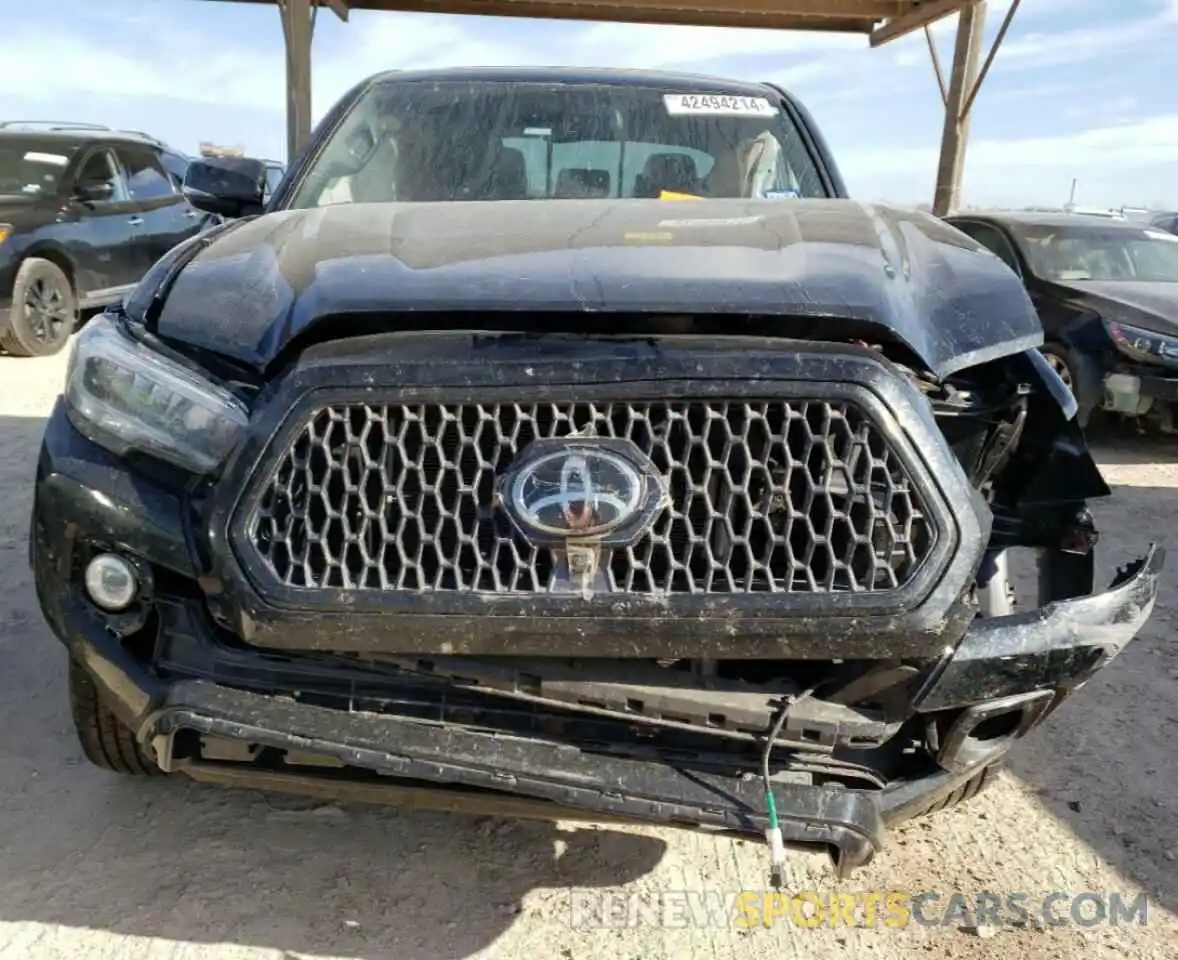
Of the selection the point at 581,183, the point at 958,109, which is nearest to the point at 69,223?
the point at 581,183

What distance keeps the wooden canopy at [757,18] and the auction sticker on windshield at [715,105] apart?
29.1 ft

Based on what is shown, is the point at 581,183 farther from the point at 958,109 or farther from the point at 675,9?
the point at 958,109

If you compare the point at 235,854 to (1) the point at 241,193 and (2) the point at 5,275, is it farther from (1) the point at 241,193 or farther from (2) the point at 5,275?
(2) the point at 5,275

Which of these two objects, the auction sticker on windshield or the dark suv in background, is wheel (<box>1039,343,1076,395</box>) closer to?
the auction sticker on windshield

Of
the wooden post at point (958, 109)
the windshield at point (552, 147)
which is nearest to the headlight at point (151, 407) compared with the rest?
the windshield at point (552, 147)

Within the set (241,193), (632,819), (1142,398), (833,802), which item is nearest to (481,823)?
(632,819)

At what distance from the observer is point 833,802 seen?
5.87ft

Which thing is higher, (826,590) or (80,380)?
(80,380)

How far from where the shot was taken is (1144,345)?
6695 mm

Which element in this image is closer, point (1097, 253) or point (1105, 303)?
point (1105, 303)

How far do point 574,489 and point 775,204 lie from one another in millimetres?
1505

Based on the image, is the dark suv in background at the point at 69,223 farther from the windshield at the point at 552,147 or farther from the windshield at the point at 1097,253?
the windshield at the point at 1097,253

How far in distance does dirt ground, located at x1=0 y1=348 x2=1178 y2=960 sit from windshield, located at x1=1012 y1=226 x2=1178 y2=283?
529 cm

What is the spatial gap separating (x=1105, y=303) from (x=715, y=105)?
14.7 ft
